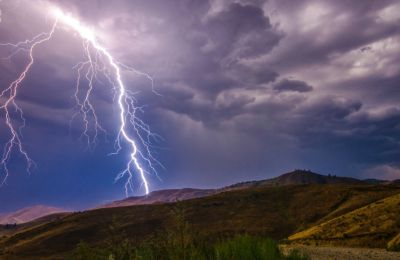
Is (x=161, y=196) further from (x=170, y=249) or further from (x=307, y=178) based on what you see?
(x=170, y=249)

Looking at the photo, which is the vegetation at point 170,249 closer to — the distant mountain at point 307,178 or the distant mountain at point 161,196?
the distant mountain at point 307,178

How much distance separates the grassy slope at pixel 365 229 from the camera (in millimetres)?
22969

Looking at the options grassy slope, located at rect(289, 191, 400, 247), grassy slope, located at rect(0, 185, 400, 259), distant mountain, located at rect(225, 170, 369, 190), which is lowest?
grassy slope, located at rect(289, 191, 400, 247)

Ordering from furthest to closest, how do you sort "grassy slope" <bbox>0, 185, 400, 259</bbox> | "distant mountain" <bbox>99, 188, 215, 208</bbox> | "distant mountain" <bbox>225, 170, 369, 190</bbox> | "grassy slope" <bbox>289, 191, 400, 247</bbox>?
"distant mountain" <bbox>99, 188, 215, 208</bbox> < "distant mountain" <bbox>225, 170, 369, 190</bbox> < "grassy slope" <bbox>0, 185, 400, 259</bbox> < "grassy slope" <bbox>289, 191, 400, 247</bbox>

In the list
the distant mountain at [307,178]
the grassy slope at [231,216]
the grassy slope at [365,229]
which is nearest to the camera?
the grassy slope at [365,229]

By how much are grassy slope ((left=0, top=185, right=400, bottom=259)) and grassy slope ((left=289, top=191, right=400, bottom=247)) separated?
11.5 meters

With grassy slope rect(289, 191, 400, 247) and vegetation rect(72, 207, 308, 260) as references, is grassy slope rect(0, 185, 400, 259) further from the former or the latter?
vegetation rect(72, 207, 308, 260)

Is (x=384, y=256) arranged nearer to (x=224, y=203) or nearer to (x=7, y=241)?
(x=224, y=203)

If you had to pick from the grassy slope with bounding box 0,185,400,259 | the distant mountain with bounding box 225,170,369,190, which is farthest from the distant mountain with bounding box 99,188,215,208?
the grassy slope with bounding box 0,185,400,259

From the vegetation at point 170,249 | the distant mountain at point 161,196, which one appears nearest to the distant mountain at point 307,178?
the distant mountain at point 161,196

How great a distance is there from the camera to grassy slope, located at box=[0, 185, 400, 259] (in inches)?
1777

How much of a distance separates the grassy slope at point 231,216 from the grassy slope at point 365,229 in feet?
37.6

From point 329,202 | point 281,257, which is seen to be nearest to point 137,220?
point 329,202

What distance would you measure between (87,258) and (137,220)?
52959 millimetres
